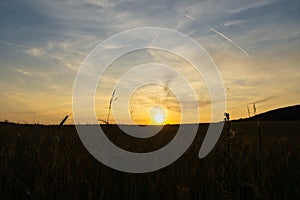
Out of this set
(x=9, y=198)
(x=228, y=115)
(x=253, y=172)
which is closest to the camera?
(x=228, y=115)

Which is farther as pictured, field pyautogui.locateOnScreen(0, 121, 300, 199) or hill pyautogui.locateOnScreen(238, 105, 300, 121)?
hill pyautogui.locateOnScreen(238, 105, 300, 121)

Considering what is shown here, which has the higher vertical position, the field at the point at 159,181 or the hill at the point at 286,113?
the hill at the point at 286,113

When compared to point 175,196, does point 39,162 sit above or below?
above

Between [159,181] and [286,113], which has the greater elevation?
[286,113]

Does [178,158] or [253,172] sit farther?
[178,158]

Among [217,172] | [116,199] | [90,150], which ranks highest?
[90,150]

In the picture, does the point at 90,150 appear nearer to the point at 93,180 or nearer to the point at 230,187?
the point at 93,180

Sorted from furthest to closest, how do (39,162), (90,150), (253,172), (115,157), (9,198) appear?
(90,150) → (115,157) → (39,162) → (253,172) → (9,198)

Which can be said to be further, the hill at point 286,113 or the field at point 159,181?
the hill at point 286,113

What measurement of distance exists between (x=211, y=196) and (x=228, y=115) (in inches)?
27.4

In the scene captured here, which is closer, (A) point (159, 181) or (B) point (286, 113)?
(A) point (159, 181)

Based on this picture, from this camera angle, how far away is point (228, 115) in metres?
2.09

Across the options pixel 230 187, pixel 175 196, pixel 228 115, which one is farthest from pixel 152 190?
pixel 228 115

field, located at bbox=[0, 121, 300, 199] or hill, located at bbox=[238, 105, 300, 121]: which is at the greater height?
hill, located at bbox=[238, 105, 300, 121]
